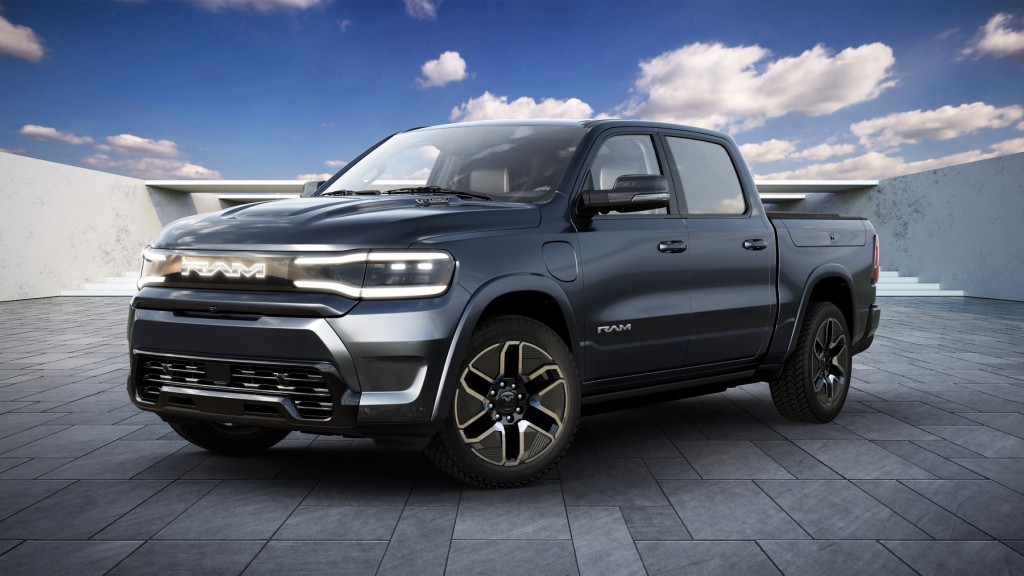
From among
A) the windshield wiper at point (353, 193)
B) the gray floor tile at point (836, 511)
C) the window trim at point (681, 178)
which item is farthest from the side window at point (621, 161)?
the gray floor tile at point (836, 511)

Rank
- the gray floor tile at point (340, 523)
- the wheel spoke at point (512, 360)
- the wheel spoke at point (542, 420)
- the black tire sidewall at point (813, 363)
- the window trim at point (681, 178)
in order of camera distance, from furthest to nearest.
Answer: the black tire sidewall at point (813, 363)
the window trim at point (681, 178)
the wheel spoke at point (542, 420)
the wheel spoke at point (512, 360)
the gray floor tile at point (340, 523)

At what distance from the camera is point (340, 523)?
366 centimetres

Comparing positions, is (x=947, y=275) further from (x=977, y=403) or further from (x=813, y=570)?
(x=813, y=570)

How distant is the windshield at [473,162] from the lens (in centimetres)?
457

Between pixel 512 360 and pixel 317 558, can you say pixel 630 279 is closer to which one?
pixel 512 360

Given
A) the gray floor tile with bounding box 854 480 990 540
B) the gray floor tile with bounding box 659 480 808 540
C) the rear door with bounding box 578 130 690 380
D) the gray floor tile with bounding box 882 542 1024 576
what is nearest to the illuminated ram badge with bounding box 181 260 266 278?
the rear door with bounding box 578 130 690 380

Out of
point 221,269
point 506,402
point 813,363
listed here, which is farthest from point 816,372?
point 221,269

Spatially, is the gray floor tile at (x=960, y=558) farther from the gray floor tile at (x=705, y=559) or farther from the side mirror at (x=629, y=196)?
the side mirror at (x=629, y=196)

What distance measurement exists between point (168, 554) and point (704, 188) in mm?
3489

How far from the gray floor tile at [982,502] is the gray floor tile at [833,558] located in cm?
62

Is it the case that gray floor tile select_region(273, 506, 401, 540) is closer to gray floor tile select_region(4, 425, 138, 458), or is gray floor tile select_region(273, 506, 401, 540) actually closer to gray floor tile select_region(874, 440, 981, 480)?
gray floor tile select_region(4, 425, 138, 458)

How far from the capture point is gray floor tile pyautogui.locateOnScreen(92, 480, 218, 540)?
139 inches

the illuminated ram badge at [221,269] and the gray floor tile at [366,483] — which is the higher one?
A: the illuminated ram badge at [221,269]

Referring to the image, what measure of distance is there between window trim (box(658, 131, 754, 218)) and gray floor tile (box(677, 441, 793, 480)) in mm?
1334
